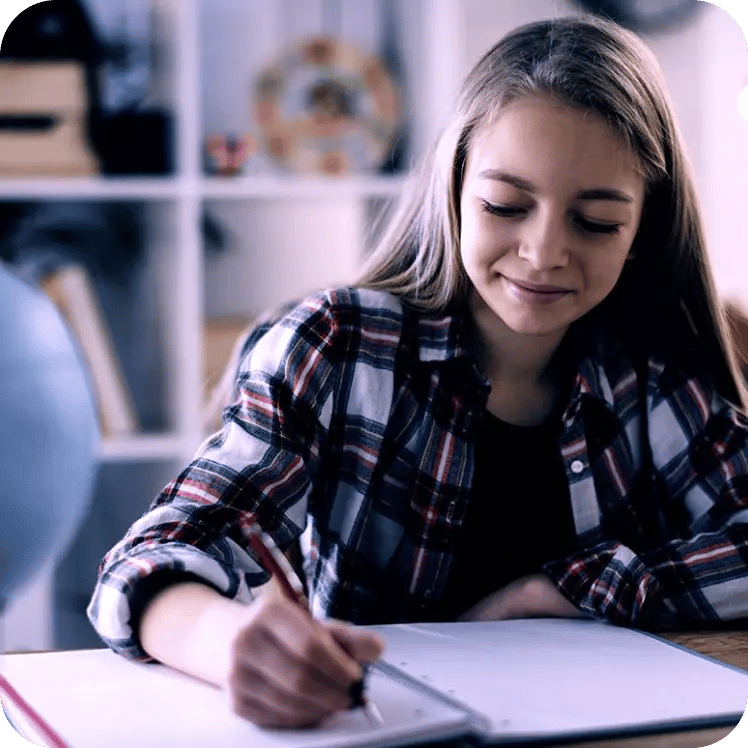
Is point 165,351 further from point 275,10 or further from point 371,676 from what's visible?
point 371,676

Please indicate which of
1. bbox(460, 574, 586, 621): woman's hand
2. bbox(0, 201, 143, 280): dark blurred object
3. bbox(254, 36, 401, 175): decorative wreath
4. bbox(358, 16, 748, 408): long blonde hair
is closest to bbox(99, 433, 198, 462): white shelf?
bbox(0, 201, 143, 280): dark blurred object

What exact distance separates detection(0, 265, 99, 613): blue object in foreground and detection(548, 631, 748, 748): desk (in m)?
0.72

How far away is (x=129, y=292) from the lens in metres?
2.45

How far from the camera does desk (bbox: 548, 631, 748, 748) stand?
628 millimetres

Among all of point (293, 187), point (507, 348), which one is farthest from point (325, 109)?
point (507, 348)

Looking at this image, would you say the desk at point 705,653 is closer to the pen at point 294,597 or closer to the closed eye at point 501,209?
the pen at point 294,597

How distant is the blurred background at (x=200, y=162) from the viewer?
2.26 meters

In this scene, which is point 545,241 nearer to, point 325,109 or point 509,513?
point 509,513

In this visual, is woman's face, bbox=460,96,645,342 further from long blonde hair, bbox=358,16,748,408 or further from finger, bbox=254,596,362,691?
finger, bbox=254,596,362,691

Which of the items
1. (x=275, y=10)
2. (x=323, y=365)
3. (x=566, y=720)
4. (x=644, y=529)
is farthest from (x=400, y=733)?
(x=275, y=10)

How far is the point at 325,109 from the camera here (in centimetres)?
238

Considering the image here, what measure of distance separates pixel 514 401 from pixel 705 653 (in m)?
0.34

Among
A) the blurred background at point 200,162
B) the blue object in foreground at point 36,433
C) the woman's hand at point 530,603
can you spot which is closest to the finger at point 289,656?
the woman's hand at point 530,603

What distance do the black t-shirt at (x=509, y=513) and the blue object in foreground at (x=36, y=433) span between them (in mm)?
506
